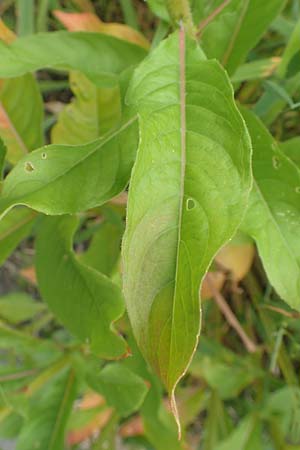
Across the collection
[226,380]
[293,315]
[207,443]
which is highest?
[293,315]

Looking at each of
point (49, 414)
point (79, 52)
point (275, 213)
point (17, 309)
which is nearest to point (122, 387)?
point (49, 414)

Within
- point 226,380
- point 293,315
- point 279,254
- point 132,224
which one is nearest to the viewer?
point 132,224

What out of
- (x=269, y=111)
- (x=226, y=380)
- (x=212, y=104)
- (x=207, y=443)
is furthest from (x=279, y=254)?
(x=207, y=443)

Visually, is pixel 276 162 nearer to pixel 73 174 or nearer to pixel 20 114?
pixel 73 174

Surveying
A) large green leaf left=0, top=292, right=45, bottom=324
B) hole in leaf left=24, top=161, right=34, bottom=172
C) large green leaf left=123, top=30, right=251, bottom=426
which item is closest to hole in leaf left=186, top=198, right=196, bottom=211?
large green leaf left=123, top=30, right=251, bottom=426

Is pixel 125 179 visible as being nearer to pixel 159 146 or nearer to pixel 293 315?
pixel 159 146
